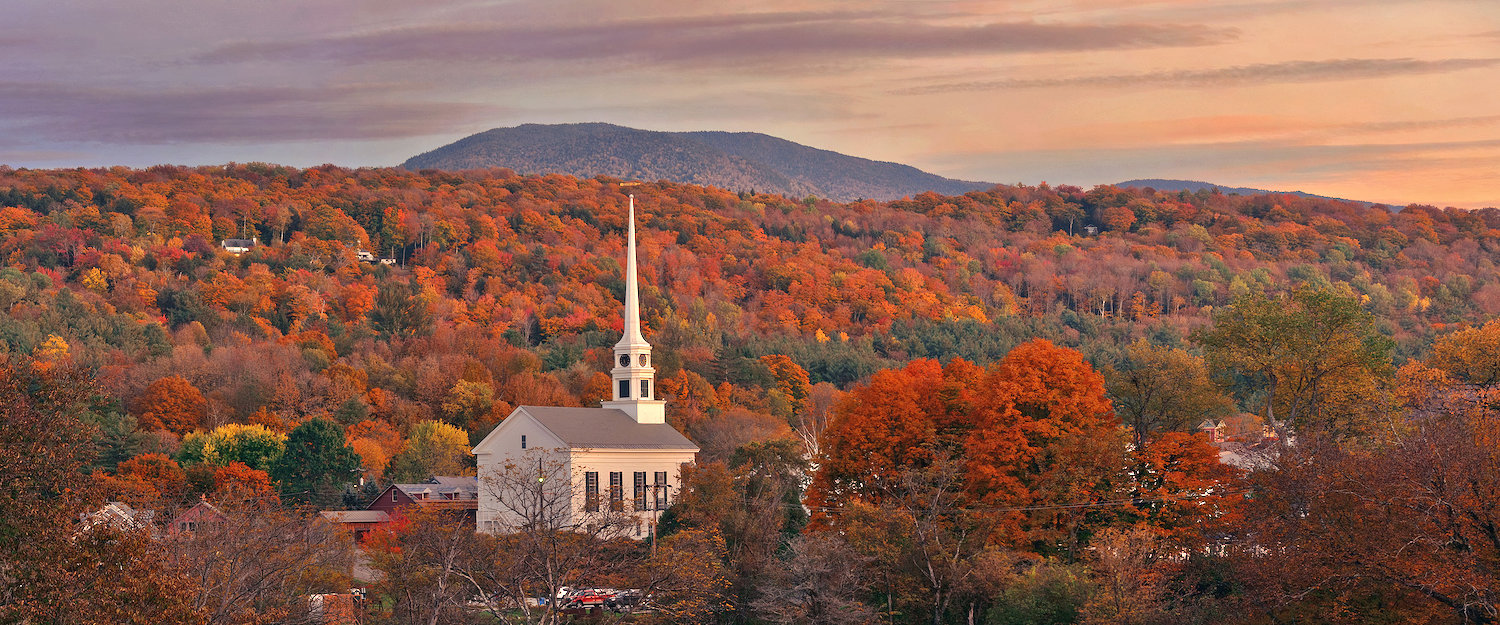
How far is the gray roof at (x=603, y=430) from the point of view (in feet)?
268

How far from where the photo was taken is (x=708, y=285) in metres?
184

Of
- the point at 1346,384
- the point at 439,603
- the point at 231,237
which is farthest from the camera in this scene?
the point at 231,237

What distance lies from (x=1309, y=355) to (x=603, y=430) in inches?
1428

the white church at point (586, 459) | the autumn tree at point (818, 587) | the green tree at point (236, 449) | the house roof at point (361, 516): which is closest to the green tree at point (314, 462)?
the green tree at point (236, 449)

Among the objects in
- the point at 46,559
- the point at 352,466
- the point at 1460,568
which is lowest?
the point at 352,466

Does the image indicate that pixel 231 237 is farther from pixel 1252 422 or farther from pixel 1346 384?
pixel 1346 384

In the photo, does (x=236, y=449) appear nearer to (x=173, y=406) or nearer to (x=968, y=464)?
(x=173, y=406)

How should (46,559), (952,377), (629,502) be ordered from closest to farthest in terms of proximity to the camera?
(46,559) → (952,377) → (629,502)

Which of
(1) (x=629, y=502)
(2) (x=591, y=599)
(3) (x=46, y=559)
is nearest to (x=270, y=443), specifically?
(1) (x=629, y=502)

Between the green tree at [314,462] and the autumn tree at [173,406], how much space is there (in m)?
17.5

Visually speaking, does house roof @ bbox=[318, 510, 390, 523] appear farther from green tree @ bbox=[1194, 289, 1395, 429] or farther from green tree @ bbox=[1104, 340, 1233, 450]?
green tree @ bbox=[1194, 289, 1395, 429]

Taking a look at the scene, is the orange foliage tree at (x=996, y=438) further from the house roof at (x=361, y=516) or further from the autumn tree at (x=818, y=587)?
the house roof at (x=361, y=516)

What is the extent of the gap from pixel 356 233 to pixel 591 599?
135720 mm

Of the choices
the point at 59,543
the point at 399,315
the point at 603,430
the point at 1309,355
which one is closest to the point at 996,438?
the point at 1309,355
